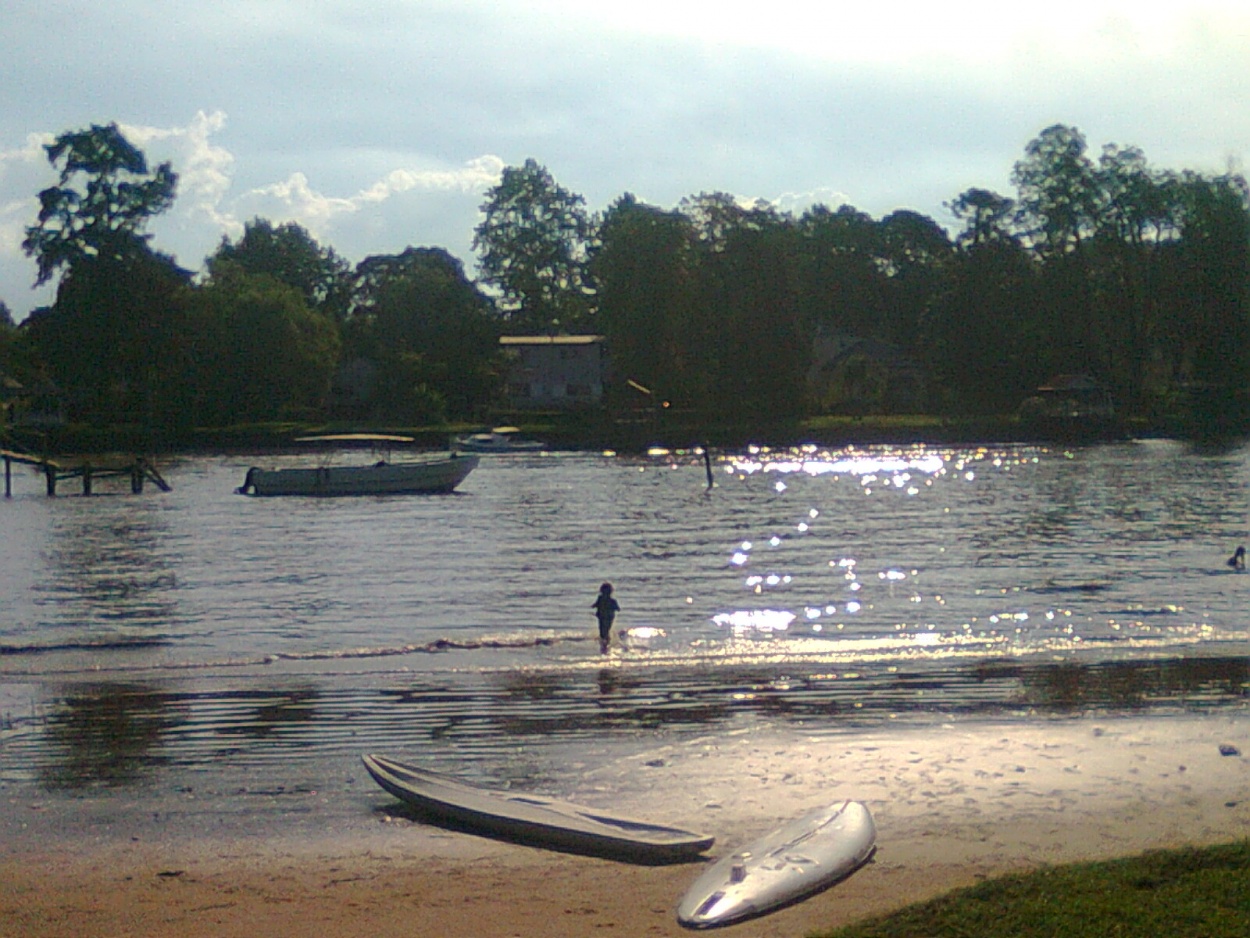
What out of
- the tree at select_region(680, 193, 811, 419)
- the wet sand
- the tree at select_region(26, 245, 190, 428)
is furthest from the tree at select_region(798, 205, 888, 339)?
the wet sand

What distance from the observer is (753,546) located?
41375 mm

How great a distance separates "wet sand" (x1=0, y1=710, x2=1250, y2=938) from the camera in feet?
29.0

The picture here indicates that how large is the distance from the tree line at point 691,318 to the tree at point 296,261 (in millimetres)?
23329

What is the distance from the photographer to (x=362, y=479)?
67125 mm

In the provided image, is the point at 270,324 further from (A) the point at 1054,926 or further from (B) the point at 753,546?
(A) the point at 1054,926

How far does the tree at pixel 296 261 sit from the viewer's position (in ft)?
492

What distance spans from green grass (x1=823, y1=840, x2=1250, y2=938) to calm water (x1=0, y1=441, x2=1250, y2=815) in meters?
5.39

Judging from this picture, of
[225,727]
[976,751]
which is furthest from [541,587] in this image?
[976,751]

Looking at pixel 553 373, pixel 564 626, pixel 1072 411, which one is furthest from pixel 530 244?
pixel 564 626

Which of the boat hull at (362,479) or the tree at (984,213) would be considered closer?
the boat hull at (362,479)

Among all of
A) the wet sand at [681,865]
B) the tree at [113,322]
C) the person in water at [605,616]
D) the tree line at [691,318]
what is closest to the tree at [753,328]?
the tree line at [691,318]

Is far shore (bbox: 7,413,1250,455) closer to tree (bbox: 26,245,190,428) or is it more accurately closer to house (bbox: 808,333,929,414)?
tree (bbox: 26,245,190,428)

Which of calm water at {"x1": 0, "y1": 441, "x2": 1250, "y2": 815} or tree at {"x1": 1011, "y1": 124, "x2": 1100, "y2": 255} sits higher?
tree at {"x1": 1011, "y1": 124, "x2": 1100, "y2": 255}

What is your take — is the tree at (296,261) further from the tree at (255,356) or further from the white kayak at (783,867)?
the white kayak at (783,867)
